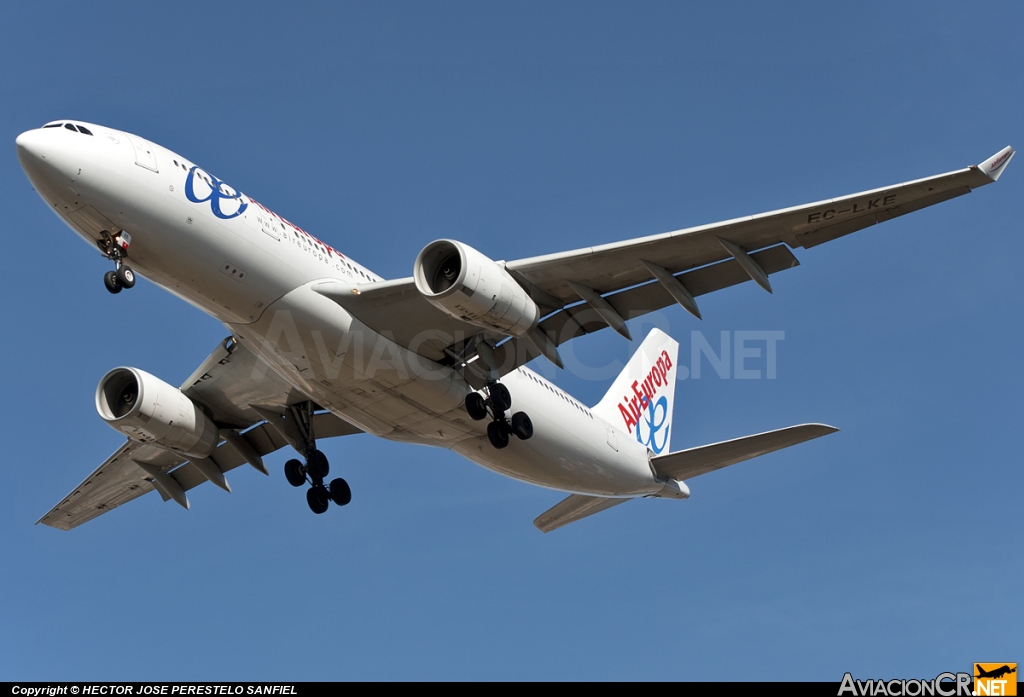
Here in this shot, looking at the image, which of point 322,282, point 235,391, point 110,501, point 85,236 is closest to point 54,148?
point 85,236

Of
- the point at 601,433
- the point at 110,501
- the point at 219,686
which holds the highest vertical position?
the point at 601,433

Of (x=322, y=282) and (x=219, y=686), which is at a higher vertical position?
(x=322, y=282)

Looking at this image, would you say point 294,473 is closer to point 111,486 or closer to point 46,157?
point 111,486

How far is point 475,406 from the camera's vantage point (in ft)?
67.9

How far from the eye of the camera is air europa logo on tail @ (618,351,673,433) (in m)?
28.5

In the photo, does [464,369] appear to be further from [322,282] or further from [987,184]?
[987,184]

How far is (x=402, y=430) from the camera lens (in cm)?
2153

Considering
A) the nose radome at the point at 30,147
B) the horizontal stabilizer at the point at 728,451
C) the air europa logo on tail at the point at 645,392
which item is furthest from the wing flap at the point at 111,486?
the horizontal stabilizer at the point at 728,451

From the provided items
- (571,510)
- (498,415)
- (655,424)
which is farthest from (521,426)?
(655,424)

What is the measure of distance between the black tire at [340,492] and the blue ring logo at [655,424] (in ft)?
27.9

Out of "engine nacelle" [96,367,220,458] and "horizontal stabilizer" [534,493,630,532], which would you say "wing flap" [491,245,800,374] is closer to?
"horizontal stabilizer" [534,493,630,532]

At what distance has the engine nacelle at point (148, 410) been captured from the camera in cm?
2192

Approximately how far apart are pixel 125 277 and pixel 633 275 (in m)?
9.27

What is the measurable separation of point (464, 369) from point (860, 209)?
322 inches
